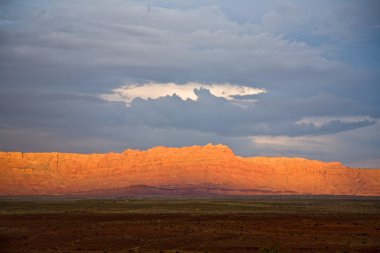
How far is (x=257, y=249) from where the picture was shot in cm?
3606

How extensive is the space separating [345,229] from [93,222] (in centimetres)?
2383

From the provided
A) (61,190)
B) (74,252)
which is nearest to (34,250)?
(74,252)

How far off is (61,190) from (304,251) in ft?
566

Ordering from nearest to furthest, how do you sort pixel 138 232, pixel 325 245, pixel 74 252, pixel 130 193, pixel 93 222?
pixel 74 252 < pixel 325 245 < pixel 138 232 < pixel 93 222 < pixel 130 193

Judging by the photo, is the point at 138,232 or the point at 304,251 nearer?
the point at 304,251

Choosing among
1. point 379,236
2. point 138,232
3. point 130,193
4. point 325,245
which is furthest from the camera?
point 130,193

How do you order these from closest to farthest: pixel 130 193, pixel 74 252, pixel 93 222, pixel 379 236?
pixel 74 252 → pixel 379 236 → pixel 93 222 → pixel 130 193

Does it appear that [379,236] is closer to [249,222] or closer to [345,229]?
[345,229]

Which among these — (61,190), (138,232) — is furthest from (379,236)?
(61,190)

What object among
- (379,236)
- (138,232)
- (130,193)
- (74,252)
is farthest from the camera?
(130,193)

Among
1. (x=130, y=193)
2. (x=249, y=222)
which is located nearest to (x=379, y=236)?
(x=249, y=222)

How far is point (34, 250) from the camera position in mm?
36406

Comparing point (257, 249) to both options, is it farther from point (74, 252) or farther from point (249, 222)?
point (249, 222)

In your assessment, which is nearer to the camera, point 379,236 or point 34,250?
point 34,250
